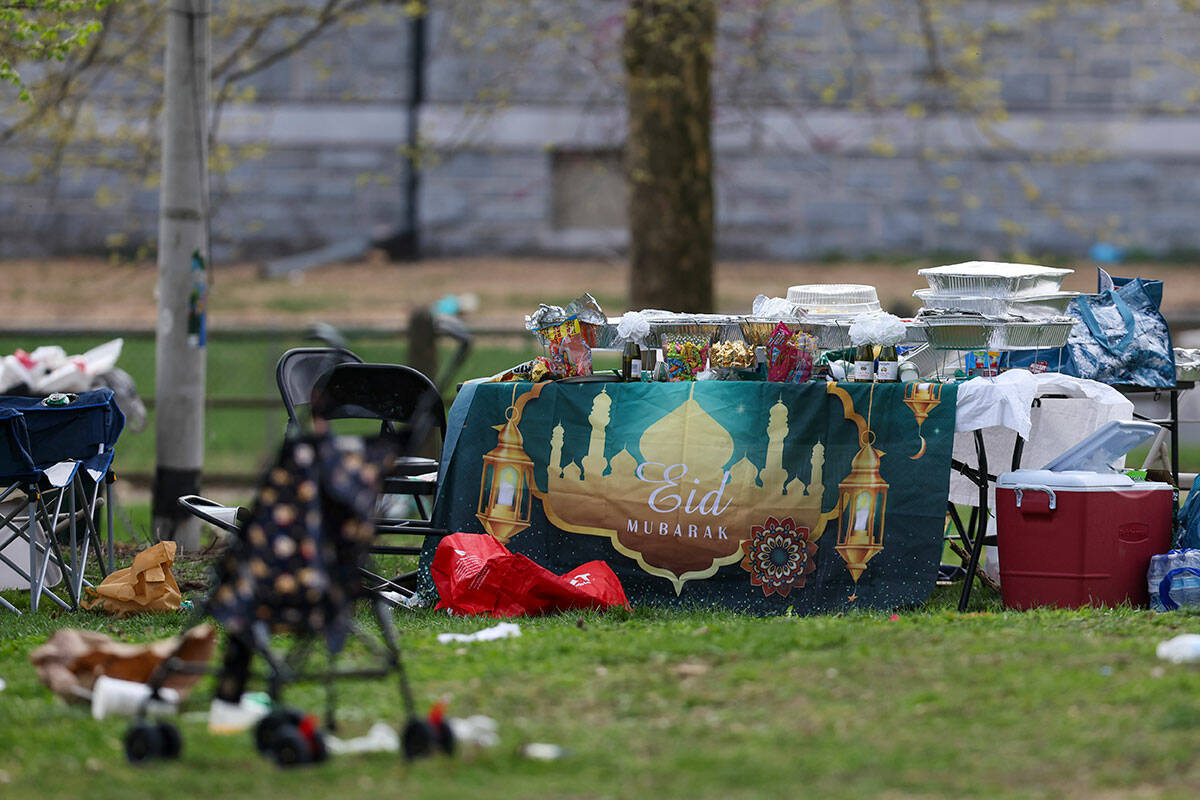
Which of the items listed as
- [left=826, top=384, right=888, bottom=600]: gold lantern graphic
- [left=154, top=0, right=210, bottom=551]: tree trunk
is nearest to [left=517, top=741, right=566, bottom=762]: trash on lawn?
[left=826, top=384, right=888, bottom=600]: gold lantern graphic

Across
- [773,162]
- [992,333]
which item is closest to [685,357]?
[992,333]

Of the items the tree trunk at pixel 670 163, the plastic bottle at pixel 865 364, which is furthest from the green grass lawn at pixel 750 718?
the tree trunk at pixel 670 163

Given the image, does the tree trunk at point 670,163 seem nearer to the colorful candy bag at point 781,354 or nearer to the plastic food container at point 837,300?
the plastic food container at point 837,300

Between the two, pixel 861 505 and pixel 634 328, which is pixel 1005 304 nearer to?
pixel 861 505

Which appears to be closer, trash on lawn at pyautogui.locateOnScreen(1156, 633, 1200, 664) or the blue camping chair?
trash on lawn at pyautogui.locateOnScreen(1156, 633, 1200, 664)

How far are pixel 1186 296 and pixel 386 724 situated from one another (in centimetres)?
1599

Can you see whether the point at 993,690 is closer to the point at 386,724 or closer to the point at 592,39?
the point at 386,724

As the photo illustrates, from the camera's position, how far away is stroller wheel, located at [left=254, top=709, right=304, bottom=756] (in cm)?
387

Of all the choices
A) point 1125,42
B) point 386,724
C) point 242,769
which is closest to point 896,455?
point 386,724

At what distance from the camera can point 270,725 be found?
3877 millimetres

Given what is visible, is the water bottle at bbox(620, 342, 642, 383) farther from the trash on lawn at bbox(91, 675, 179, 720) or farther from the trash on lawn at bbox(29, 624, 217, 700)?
the trash on lawn at bbox(91, 675, 179, 720)

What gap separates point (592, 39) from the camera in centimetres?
1318

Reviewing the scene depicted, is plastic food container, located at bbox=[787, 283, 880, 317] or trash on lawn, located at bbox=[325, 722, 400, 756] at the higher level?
plastic food container, located at bbox=[787, 283, 880, 317]

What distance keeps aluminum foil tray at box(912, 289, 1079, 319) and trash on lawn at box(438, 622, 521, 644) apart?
2484 millimetres
